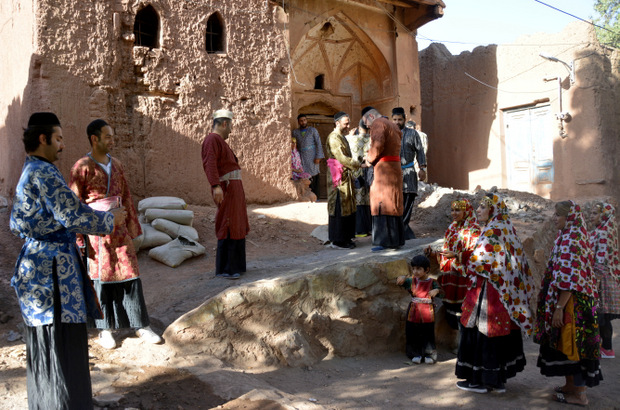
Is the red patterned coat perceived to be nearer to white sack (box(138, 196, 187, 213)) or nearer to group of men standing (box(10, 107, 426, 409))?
group of men standing (box(10, 107, 426, 409))

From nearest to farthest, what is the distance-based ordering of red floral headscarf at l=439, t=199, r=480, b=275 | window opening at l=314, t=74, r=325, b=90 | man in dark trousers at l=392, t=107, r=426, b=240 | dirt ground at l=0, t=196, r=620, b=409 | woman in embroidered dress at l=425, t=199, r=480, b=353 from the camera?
dirt ground at l=0, t=196, r=620, b=409 < red floral headscarf at l=439, t=199, r=480, b=275 < woman in embroidered dress at l=425, t=199, r=480, b=353 < man in dark trousers at l=392, t=107, r=426, b=240 < window opening at l=314, t=74, r=325, b=90

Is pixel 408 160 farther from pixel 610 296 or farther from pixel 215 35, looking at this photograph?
pixel 215 35

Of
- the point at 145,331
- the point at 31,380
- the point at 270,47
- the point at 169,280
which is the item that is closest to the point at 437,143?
the point at 270,47

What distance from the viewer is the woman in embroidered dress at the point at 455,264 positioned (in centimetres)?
505

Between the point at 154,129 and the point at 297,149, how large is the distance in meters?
3.17

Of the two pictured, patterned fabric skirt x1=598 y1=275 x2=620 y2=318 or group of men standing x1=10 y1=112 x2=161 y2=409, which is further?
patterned fabric skirt x1=598 y1=275 x2=620 y2=318

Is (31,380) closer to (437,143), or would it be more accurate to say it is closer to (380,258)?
(380,258)

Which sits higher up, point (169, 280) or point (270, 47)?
point (270, 47)

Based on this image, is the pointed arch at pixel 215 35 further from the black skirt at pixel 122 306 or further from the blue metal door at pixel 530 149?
the blue metal door at pixel 530 149

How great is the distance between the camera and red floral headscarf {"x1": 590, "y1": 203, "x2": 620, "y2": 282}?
5.28m

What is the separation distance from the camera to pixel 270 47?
943 cm

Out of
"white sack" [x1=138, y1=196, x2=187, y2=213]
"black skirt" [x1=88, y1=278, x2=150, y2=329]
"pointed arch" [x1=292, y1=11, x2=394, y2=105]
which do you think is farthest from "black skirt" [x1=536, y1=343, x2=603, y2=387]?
"pointed arch" [x1=292, y1=11, x2=394, y2=105]

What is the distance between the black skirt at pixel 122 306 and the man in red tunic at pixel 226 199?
124 cm

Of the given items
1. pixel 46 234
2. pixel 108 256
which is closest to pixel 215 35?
pixel 108 256
